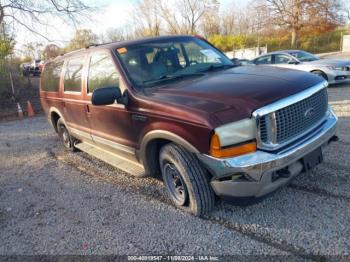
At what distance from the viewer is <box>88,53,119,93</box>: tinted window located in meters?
4.00

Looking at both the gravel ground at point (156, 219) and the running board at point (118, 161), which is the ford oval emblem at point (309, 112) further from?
the running board at point (118, 161)

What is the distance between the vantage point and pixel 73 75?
5.10m

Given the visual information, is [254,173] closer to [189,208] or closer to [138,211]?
[189,208]

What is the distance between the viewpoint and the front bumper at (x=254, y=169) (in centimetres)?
273

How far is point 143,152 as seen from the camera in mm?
3672

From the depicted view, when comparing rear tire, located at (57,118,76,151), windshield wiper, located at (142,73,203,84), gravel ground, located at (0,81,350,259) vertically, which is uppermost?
windshield wiper, located at (142,73,203,84)

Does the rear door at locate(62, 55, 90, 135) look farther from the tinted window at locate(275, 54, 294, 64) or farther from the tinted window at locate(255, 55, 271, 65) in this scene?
the tinted window at locate(275, 54, 294, 64)

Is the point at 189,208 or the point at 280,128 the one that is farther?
the point at 189,208

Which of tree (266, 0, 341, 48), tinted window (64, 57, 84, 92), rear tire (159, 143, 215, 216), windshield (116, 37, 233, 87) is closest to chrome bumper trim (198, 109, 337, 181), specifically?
rear tire (159, 143, 215, 216)

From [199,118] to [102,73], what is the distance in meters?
2.02

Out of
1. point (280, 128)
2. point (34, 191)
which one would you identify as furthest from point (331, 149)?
point (34, 191)

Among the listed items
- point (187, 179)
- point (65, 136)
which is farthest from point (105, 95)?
point (65, 136)

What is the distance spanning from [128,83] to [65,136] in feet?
10.9

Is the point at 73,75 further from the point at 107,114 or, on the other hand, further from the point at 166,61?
the point at 166,61
